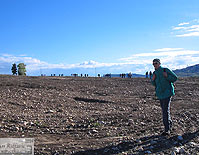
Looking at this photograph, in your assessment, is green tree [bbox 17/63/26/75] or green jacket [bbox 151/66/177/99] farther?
green tree [bbox 17/63/26/75]

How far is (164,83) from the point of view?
8.12 meters

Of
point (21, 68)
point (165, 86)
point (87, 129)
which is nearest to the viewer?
point (165, 86)

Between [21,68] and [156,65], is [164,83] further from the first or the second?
[21,68]

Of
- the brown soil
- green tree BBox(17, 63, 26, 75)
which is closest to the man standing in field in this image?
the brown soil

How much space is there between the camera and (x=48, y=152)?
6.57 m

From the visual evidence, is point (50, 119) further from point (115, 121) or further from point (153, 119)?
point (153, 119)

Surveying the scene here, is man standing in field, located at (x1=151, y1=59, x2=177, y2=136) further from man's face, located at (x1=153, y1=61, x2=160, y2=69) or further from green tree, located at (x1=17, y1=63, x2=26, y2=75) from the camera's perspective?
green tree, located at (x1=17, y1=63, x2=26, y2=75)

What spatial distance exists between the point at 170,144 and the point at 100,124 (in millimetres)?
3261

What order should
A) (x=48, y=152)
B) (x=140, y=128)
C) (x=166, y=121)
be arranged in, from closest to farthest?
(x=48, y=152) → (x=166, y=121) → (x=140, y=128)

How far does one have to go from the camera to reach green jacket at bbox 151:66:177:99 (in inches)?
314

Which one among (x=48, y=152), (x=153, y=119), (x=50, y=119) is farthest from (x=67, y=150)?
(x=153, y=119)

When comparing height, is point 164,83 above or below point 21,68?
below

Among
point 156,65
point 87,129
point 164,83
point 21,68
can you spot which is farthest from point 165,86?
point 21,68

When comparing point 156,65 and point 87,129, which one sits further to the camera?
point 87,129
